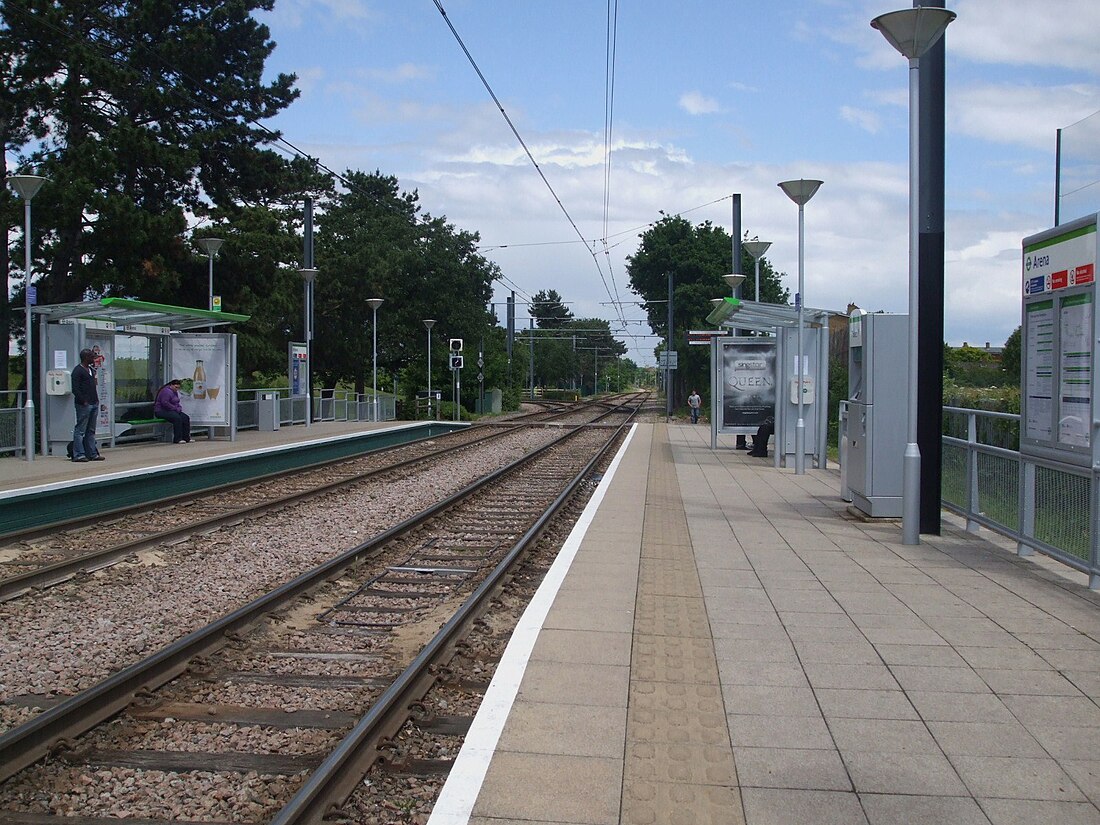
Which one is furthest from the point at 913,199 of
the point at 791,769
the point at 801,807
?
the point at 801,807

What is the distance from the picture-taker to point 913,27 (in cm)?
927

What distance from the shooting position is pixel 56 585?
867 cm

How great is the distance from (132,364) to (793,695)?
1924 centimetres

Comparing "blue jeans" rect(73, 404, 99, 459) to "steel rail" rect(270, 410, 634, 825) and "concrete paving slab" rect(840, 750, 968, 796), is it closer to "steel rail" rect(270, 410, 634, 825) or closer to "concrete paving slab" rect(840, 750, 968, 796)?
"steel rail" rect(270, 410, 634, 825)

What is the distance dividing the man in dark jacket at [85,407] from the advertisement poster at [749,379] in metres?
12.2

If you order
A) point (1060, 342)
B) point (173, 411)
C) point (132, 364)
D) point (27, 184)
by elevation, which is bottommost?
point (173, 411)

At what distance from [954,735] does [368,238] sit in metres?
52.9

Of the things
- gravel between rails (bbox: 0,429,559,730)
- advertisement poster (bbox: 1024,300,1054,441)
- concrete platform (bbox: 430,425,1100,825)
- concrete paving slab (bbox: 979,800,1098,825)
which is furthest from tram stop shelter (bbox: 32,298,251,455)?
concrete paving slab (bbox: 979,800,1098,825)

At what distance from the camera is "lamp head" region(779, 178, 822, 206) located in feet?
56.9

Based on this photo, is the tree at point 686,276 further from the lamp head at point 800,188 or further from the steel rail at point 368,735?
the steel rail at point 368,735

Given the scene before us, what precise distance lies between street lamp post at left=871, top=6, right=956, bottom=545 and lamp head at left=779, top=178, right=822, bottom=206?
7.24 meters

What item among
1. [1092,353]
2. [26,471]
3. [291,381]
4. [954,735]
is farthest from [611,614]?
[291,381]

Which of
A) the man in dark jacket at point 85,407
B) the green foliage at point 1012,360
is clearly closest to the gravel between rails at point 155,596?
the man in dark jacket at point 85,407

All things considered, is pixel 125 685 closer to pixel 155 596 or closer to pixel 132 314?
pixel 155 596
